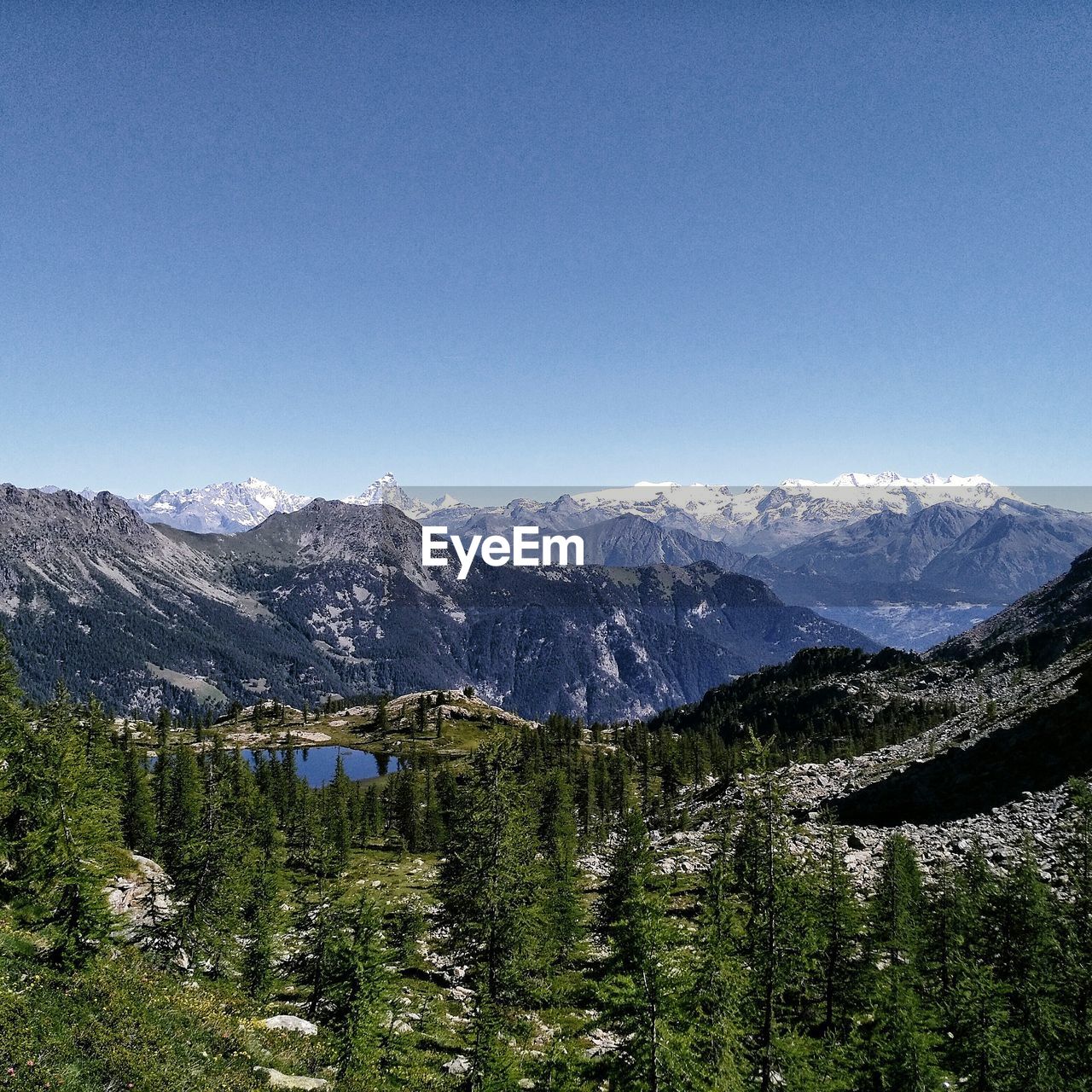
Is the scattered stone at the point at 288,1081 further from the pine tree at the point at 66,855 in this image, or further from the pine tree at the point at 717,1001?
the pine tree at the point at 717,1001

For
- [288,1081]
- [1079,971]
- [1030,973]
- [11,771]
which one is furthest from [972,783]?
[11,771]

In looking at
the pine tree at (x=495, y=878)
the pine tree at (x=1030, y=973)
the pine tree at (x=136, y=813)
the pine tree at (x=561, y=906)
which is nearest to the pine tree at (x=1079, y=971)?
the pine tree at (x=1030, y=973)

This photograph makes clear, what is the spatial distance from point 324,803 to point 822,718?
480 feet

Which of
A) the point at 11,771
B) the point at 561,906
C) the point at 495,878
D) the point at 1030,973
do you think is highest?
the point at 11,771

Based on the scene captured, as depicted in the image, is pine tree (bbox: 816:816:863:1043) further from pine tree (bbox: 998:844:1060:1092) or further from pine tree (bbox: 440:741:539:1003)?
pine tree (bbox: 440:741:539:1003)

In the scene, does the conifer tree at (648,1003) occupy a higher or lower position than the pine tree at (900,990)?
higher

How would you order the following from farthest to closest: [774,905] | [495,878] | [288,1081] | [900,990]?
[495,878] → [900,990] → [774,905] → [288,1081]

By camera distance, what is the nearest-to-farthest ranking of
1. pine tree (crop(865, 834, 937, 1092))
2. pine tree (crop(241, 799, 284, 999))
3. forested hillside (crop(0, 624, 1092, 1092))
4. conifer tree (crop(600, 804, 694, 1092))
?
conifer tree (crop(600, 804, 694, 1092)), forested hillside (crop(0, 624, 1092, 1092)), pine tree (crop(865, 834, 937, 1092)), pine tree (crop(241, 799, 284, 999))

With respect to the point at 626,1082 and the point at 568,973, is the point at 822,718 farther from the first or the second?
the point at 626,1082

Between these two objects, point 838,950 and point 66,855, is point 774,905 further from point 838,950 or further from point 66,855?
point 66,855

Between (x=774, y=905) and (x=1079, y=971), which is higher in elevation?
(x=774, y=905)

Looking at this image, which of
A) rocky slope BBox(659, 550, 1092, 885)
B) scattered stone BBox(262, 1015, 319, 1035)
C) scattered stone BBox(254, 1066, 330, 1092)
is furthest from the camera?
rocky slope BBox(659, 550, 1092, 885)

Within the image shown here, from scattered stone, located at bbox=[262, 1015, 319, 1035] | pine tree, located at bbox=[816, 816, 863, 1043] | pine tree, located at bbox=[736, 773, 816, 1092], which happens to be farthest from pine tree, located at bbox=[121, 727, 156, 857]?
pine tree, located at bbox=[736, 773, 816, 1092]

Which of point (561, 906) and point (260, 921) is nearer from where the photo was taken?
point (260, 921)
